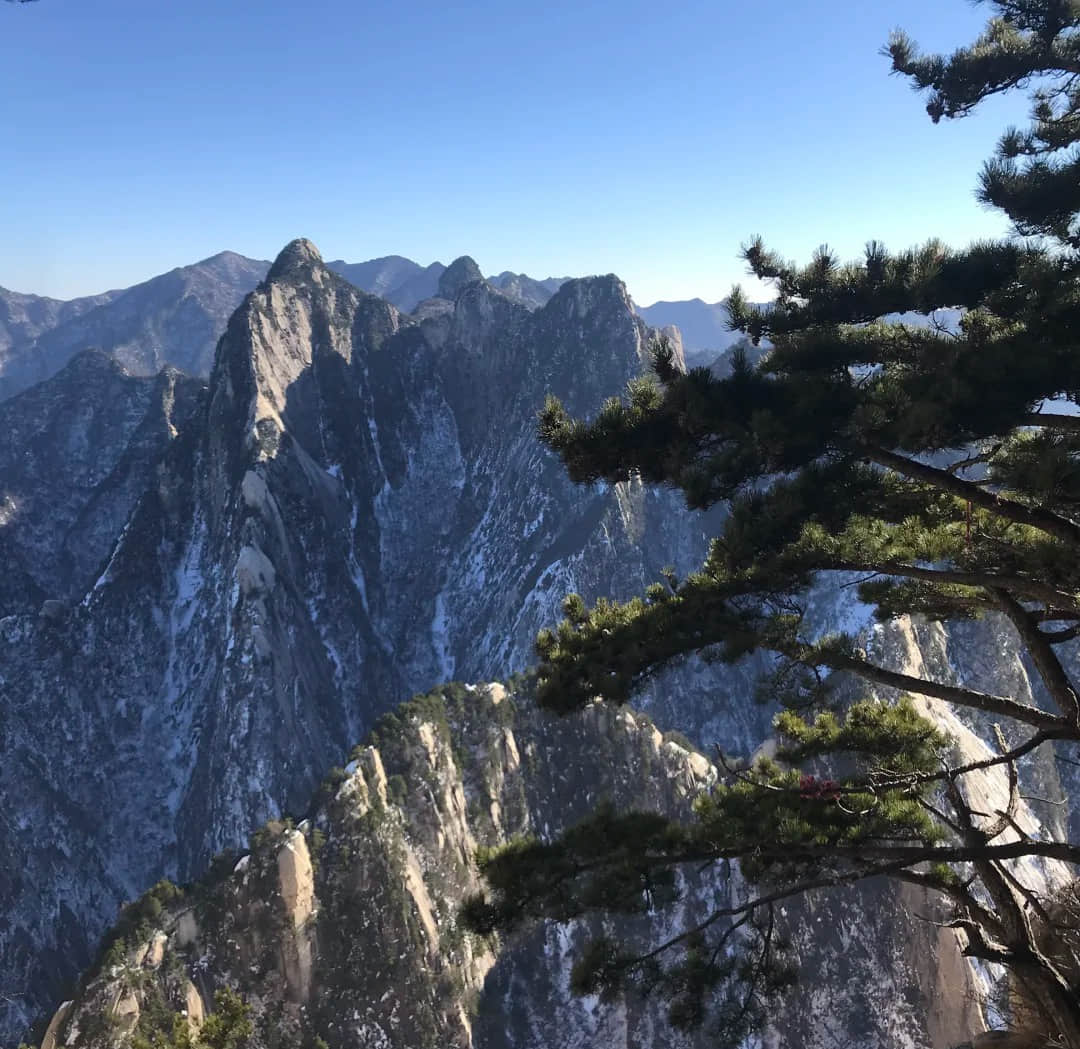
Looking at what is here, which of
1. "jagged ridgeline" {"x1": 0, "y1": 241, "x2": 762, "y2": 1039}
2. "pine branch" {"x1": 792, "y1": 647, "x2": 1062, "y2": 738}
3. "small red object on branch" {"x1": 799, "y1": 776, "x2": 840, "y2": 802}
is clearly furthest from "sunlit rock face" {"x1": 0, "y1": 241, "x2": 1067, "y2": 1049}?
"pine branch" {"x1": 792, "y1": 647, "x2": 1062, "y2": 738}

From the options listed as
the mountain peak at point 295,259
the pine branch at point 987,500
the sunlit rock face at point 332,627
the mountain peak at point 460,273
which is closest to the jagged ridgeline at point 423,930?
the sunlit rock face at point 332,627

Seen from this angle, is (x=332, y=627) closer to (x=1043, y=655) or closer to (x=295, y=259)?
(x=295, y=259)

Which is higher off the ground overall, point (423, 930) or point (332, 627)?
point (332, 627)

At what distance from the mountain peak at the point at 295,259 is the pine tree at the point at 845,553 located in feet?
393

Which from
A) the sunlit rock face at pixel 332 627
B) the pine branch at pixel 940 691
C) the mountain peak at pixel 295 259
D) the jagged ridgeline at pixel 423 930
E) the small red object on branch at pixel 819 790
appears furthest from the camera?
the mountain peak at pixel 295 259

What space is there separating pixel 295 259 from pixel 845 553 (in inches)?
5032

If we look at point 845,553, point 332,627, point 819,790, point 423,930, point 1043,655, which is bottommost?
point 423,930

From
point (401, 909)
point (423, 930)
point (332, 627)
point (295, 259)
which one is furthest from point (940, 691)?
point (295, 259)

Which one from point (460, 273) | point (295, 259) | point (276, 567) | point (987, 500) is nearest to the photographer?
point (987, 500)

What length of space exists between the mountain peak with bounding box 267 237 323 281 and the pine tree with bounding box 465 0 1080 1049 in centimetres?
11994

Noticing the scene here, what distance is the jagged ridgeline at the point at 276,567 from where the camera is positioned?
76.6m

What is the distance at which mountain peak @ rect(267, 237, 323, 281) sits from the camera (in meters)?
119

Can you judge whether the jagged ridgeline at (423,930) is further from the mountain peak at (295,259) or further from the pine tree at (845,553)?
the mountain peak at (295,259)

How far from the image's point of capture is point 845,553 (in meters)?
9.80
